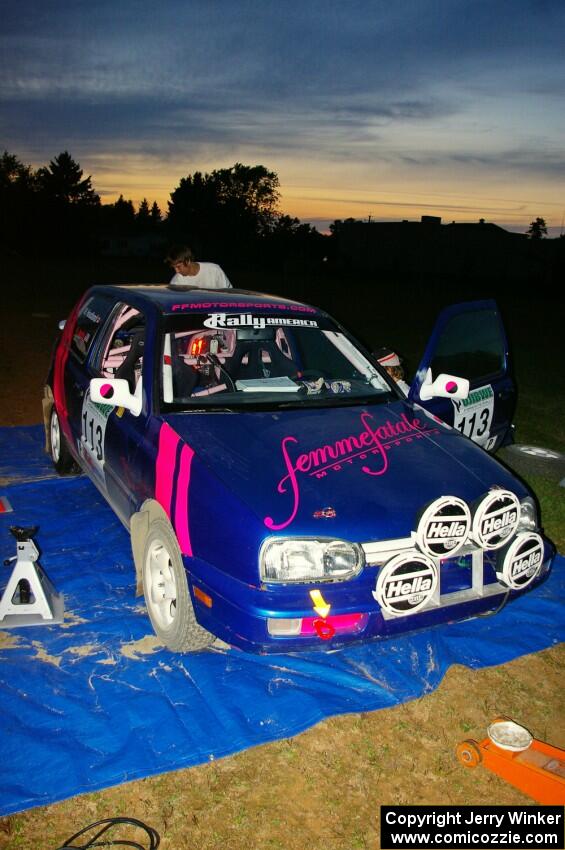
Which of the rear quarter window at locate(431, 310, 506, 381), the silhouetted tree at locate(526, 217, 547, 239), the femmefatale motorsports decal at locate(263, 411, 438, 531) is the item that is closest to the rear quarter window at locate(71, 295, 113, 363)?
the femmefatale motorsports decal at locate(263, 411, 438, 531)

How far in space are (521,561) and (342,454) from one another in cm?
98

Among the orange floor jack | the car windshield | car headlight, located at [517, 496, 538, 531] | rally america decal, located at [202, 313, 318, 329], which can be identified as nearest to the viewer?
the orange floor jack

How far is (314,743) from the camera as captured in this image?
3.00m

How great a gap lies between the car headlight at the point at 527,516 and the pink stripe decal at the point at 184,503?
1667mm

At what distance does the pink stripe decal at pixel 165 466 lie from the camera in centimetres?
335

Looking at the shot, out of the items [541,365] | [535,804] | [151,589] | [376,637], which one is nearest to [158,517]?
[151,589]

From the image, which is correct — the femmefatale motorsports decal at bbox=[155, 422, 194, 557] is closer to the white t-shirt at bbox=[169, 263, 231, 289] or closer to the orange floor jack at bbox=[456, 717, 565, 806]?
the orange floor jack at bbox=[456, 717, 565, 806]

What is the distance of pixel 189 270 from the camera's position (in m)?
6.58

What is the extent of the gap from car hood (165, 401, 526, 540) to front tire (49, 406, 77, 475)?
2.37 metres

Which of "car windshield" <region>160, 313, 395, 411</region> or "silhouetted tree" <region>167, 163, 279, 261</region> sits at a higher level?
"silhouetted tree" <region>167, 163, 279, 261</region>

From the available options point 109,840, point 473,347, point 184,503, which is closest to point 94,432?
point 184,503

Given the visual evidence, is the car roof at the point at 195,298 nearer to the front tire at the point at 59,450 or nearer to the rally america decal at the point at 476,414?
the rally america decal at the point at 476,414

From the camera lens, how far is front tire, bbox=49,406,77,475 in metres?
5.64

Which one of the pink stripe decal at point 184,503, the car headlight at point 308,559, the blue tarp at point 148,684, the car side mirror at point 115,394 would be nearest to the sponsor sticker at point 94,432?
the car side mirror at point 115,394
